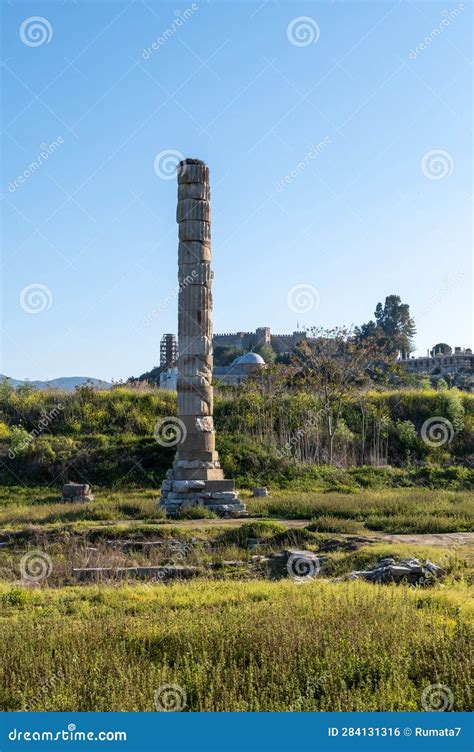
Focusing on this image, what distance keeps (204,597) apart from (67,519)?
774cm

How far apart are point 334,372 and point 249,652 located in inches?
803

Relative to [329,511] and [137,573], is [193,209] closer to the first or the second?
[329,511]

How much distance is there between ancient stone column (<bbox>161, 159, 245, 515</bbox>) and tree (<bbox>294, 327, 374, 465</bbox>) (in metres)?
7.35

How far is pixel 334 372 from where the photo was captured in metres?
26.5

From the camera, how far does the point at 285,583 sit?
9625mm

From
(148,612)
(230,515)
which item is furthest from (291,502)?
(148,612)
